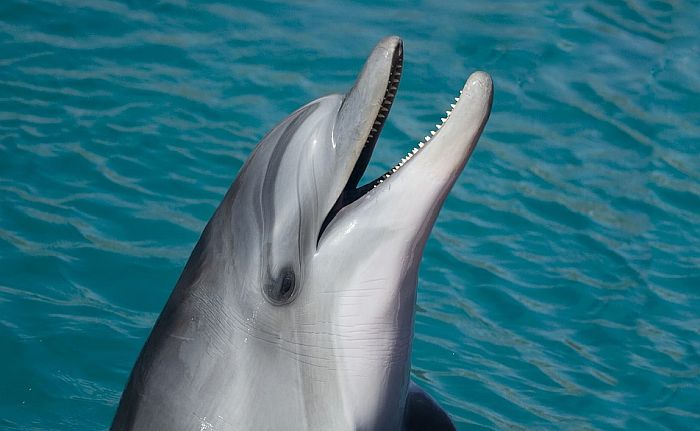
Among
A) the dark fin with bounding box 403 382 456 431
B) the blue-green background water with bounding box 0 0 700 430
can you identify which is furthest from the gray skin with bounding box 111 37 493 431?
the blue-green background water with bounding box 0 0 700 430

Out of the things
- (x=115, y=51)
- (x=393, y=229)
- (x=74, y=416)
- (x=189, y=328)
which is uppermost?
(x=393, y=229)

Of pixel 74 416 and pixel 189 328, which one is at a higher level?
pixel 189 328

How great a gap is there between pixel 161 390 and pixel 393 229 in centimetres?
109

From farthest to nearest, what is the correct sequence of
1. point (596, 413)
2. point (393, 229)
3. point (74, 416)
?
point (596, 413) < point (74, 416) < point (393, 229)

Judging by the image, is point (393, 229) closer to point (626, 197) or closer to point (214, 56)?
point (626, 197)

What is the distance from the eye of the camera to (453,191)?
957 cm

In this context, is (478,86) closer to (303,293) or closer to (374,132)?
(374,132)

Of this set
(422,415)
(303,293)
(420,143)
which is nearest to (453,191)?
(422,415)

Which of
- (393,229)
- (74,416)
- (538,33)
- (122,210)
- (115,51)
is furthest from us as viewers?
(538,33)

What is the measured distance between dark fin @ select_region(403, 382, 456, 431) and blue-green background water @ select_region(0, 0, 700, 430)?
7.83ft

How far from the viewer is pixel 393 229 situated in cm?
410

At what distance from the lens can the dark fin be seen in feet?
15.7

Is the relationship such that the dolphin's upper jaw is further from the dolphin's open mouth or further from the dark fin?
the dark fin

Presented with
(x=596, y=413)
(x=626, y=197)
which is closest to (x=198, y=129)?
(x=626, y=197)
